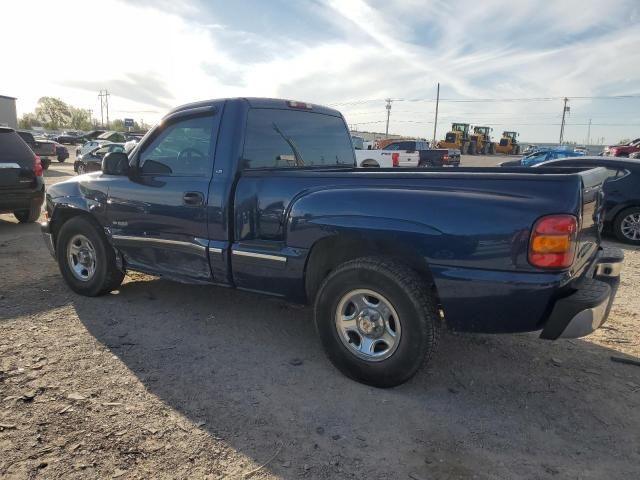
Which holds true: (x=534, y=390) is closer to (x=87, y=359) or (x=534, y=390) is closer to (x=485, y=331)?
(x=485, y=331)

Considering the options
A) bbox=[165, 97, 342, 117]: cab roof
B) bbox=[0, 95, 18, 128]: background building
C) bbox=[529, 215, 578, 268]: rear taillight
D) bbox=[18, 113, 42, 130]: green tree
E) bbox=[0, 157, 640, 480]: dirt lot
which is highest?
bbox=[18, 113, 42, 130]: green tree

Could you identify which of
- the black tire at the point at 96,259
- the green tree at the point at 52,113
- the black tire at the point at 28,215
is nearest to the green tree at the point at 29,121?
the green tree at the point at 52,113

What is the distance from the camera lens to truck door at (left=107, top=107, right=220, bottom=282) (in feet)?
12.4

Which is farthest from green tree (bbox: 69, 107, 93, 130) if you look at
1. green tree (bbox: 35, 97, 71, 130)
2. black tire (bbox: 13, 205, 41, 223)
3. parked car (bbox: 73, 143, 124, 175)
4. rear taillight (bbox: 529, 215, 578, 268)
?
rear taillight (bbox: 529, 215, 578, 268)

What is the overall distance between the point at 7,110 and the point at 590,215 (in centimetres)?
4627

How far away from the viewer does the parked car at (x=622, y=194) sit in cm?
790

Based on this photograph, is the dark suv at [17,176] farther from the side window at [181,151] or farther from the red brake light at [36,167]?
the side window at [181,151]

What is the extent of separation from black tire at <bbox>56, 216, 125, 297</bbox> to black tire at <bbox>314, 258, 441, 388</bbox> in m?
2.46

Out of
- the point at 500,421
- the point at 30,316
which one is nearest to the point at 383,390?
the point at 500,421

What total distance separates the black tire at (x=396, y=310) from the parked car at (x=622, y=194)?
627cm

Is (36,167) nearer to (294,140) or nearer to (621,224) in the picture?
(294,140)

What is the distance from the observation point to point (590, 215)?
2.93 m

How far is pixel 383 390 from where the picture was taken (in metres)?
3.08

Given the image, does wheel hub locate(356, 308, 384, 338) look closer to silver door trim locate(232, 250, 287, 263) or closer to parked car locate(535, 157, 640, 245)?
silver door trim locate(232, 250, 287, 263)
